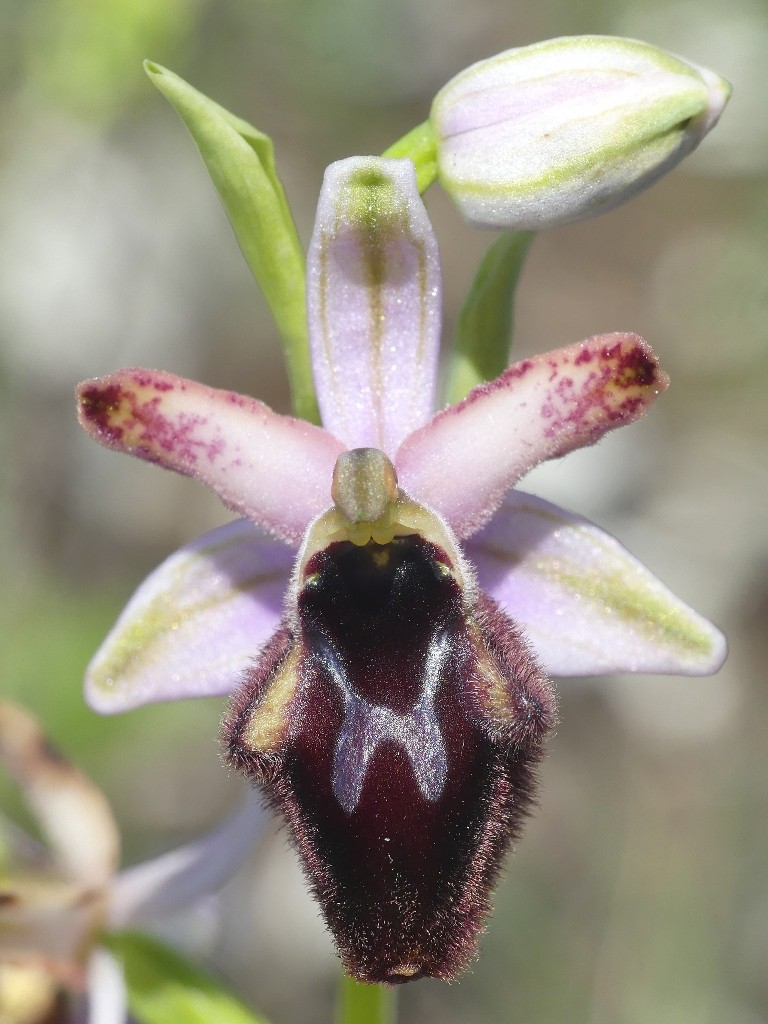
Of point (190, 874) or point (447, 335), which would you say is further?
point (447, 335)

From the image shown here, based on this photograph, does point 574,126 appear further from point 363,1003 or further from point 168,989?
point 168,989

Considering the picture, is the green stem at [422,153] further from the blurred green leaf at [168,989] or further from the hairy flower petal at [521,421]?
the blurred green leaf at [168,989]

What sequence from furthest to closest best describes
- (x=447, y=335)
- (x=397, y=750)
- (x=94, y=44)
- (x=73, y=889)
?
1. (x=447, y=335)
2. (x=94, y=44)
3. (x=73, y=889)
4. (x=397, y=750)

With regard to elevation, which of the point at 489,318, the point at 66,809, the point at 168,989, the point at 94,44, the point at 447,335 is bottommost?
the point at 447,335

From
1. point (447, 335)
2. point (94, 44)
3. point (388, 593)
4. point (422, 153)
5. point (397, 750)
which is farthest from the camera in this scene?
point (447, 335)

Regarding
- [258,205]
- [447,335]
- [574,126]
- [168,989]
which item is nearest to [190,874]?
[168,989]

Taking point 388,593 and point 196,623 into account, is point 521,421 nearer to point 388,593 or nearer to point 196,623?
point 388,593

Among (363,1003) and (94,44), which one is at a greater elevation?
(94,44)

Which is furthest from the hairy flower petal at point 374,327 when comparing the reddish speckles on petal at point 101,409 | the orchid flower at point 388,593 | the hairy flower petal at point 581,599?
the reddish speckles on petal at point 101,409
